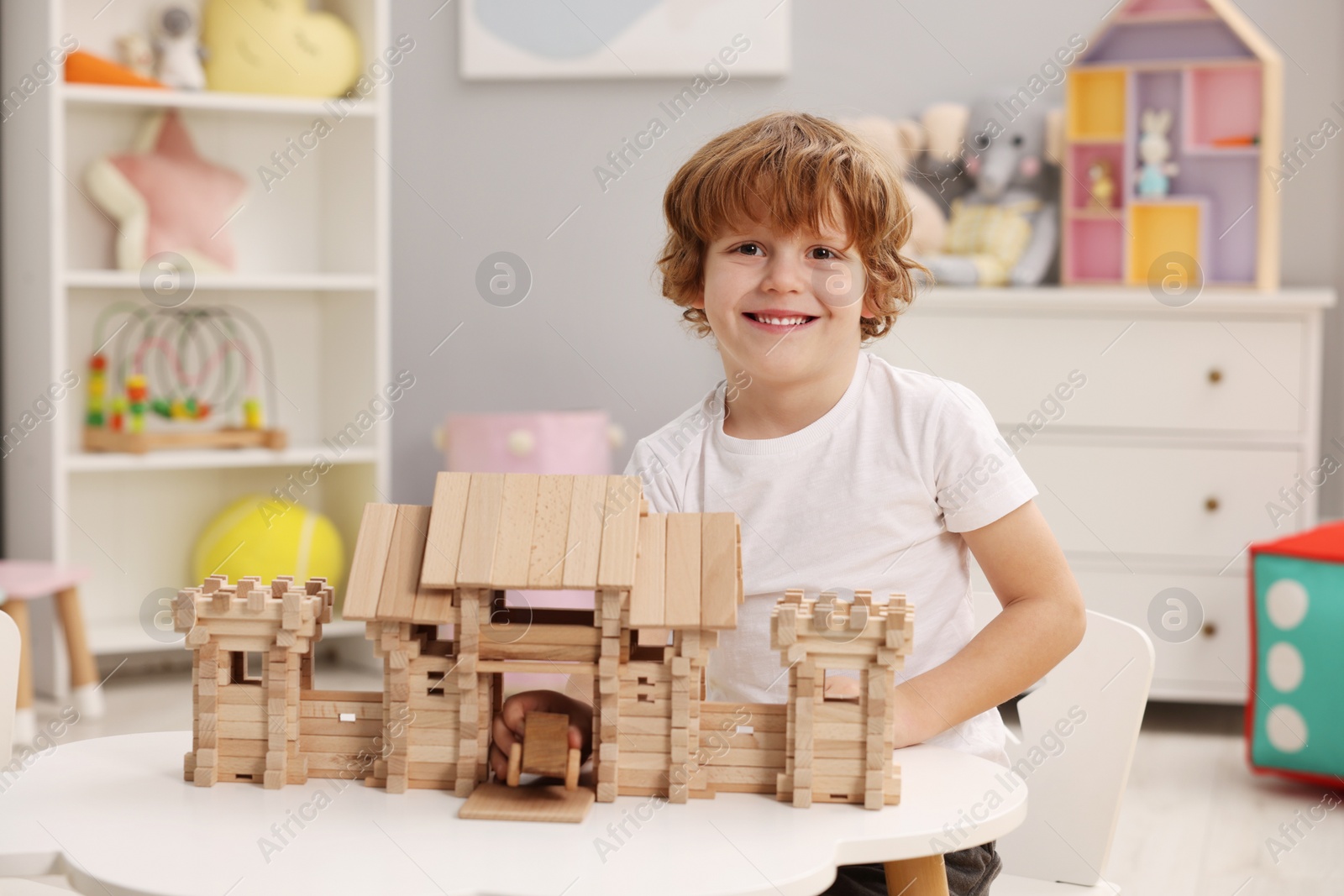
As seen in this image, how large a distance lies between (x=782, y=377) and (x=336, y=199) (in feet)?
7.96

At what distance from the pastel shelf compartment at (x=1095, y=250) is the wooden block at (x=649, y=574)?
232 centimetres

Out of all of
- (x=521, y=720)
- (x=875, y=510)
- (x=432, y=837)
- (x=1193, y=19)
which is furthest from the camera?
(x=1193, y=19)

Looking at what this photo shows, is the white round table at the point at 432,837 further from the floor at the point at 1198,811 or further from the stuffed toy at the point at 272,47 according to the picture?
the stuffed toy at the point at 272,47

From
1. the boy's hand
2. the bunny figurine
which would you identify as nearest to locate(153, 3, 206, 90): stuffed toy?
the bunny figurine

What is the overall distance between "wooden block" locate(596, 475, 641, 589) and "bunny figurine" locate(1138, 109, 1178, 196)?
2.37m

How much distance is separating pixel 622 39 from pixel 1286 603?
2.02 metres

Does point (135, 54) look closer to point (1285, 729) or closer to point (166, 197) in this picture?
point (166, 197)

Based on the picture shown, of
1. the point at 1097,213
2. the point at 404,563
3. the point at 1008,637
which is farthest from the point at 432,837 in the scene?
the point at 1097,213

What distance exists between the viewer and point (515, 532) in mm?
880

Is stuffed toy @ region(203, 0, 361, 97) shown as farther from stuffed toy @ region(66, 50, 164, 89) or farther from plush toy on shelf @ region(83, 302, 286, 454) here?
plush toy on shelf @ region(83, 302, 286, 454)

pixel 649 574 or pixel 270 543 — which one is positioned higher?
pixel 649 574

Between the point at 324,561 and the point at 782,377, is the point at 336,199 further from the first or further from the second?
the point at 782,377

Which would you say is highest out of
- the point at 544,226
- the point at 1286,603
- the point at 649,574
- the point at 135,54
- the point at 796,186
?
the point at 135,54

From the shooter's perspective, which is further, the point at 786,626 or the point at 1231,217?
the point at 1231,217
